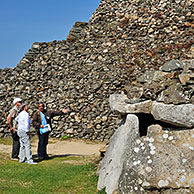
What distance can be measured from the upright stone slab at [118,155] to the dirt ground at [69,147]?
6.47m

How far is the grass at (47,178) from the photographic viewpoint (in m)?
7.25

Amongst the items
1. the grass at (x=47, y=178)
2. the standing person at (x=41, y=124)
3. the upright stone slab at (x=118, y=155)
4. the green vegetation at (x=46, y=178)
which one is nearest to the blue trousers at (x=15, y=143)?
the grass at (x=47, y=178)

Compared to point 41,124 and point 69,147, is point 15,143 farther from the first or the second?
point 69,147

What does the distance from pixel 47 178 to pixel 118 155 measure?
2.67 metres

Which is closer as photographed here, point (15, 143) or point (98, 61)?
point (15, 143)

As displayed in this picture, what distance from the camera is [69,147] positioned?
15.9 metres

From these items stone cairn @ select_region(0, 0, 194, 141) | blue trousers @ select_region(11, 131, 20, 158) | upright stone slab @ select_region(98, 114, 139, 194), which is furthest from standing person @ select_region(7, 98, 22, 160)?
stone cairn @ select_region(0, 0, 194, 141)

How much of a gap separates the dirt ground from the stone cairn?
2.49ft

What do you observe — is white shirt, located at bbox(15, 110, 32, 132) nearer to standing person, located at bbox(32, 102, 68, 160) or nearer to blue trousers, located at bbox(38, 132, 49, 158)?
standing person, located at bbox(32, 102, 68, 160)

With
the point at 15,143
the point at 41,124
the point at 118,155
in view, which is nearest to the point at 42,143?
the point at 41,124

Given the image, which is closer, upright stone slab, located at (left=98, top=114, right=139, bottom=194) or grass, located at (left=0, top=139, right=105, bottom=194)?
upright stone slab, located at (left=98, top=114, right=139, bottom=194)

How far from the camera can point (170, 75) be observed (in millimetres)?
6738

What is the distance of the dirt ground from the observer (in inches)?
547

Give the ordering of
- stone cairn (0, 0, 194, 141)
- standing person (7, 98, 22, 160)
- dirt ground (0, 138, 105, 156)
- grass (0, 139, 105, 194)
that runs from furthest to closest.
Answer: stone cairn (0, 0, 194, 141), dirt ground (0, 138, 105, 156), standing person (7, 98, 22, 160), grass (0, 139, 105, 194)
